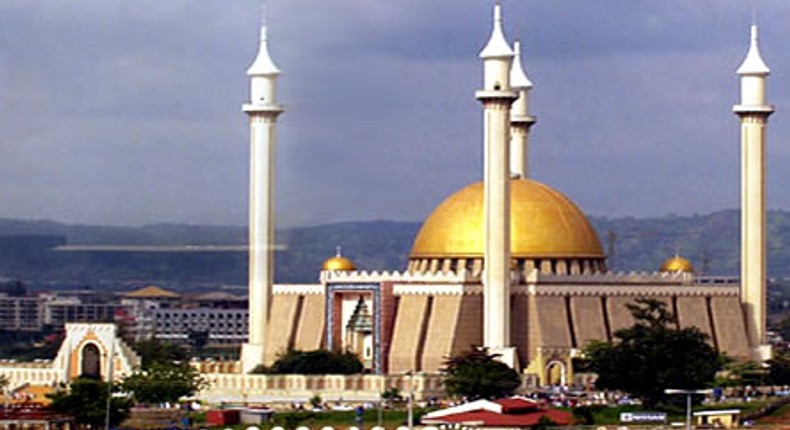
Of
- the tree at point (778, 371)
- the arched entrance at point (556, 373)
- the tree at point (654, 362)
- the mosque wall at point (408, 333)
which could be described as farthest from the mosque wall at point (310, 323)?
the tree at point (778, 371)

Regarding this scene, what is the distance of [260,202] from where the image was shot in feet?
348

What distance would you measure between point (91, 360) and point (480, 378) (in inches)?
801

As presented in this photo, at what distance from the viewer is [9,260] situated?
286 feet

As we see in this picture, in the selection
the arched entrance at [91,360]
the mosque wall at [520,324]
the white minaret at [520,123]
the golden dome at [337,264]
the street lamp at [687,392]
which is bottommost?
the street lamp at [687,392]

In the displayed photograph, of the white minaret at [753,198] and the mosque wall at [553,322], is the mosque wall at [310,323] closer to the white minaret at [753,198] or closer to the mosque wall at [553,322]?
the mosque wall at [553,322]

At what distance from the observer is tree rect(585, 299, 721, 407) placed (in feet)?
292

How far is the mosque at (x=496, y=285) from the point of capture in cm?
9838

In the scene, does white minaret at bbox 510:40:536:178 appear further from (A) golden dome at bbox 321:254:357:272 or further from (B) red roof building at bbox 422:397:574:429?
(B) red roof building at bbox 422:397:574:429

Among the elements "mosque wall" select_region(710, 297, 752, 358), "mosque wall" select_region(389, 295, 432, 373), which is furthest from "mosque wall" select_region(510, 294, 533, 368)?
"mosque wall" select_region(710, 297, 752, 358)

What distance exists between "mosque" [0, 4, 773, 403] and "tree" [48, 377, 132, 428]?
1191 cm

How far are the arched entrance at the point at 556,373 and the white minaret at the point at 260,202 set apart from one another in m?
12.9

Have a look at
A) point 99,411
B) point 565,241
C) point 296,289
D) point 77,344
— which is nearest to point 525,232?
point 565,241

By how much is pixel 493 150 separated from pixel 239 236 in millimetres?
11099

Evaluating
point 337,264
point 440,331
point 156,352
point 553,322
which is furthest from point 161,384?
point 553,322
